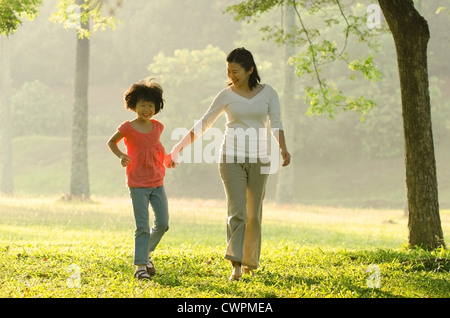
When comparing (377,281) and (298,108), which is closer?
(377,281)

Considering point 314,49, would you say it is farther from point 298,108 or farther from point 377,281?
point 298,108

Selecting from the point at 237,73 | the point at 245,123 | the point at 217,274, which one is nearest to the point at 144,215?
the point at 217,274

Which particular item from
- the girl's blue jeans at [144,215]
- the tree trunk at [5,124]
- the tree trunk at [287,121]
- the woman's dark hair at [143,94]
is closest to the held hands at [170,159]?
the girl's blue jeans at [144,215]

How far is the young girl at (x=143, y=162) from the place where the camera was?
20.6ft

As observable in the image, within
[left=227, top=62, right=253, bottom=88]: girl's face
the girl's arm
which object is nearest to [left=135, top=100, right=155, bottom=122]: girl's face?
the girl's arm

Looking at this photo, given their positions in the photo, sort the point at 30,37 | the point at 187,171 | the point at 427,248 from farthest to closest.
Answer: the point at 30,37, the point at 187,171, the point at 427,248

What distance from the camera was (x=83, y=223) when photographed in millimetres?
16125

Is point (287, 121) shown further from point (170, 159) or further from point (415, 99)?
point (170, 159)

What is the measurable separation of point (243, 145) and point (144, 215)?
46.0 inches

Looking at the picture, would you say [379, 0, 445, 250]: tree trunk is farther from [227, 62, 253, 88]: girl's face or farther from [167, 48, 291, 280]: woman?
[227, 62, 253, 88]: girl's face
